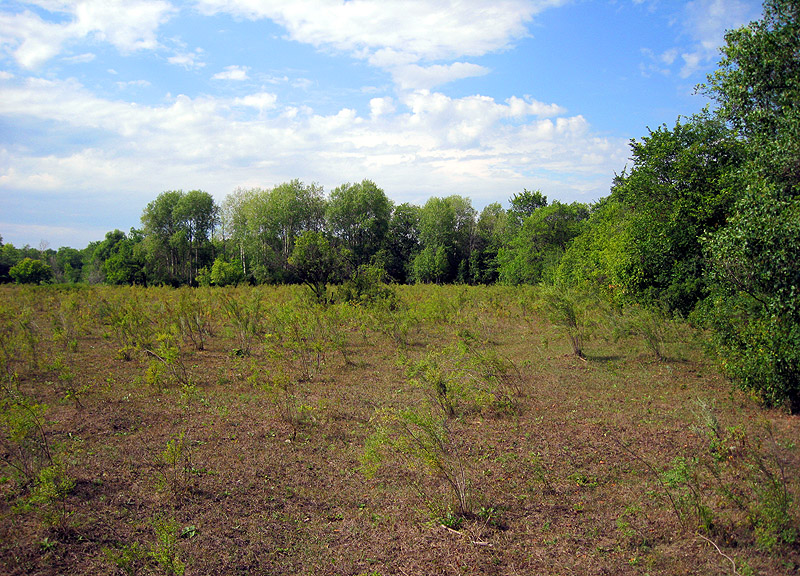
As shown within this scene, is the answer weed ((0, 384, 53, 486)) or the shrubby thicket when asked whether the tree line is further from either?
weed ((0, 384, 53, 486))

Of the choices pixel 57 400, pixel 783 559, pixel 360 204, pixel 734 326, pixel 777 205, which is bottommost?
pixel 783 559

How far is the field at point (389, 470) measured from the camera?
160 inches

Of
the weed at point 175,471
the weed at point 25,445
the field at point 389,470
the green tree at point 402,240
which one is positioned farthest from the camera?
the green tree at point 402,240

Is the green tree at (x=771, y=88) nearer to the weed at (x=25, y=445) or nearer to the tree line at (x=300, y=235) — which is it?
the weed at (x=25, y=445)

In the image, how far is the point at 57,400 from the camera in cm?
774

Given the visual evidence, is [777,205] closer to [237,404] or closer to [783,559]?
[783,559]

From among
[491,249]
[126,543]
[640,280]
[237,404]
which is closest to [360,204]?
[491,249]

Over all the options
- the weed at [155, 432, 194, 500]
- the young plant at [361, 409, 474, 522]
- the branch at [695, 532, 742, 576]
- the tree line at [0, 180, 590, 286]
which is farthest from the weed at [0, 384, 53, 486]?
the tree line at [0, 180, 590, 286]

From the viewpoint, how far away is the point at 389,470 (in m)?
5.89

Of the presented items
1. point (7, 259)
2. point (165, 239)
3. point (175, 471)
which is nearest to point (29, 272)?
point (165, 239)

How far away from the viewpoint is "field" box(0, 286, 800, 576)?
4.07 m

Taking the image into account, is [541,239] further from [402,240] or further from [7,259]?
[7,259]

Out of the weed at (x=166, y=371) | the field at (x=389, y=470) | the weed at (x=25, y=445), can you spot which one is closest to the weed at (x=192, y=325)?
the field at (x=389, y=470)

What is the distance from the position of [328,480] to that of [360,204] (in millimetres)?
39539
